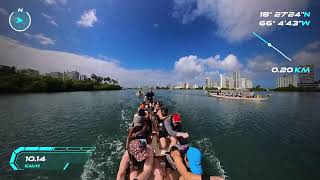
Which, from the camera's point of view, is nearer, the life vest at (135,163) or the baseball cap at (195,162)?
the baseball cap at (195,162)

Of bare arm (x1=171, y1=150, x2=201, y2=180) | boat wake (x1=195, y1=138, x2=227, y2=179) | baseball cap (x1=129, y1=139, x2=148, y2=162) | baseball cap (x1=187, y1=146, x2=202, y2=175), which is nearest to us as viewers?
bare arm (x1=171, y1=150, x2=201, y2=180)

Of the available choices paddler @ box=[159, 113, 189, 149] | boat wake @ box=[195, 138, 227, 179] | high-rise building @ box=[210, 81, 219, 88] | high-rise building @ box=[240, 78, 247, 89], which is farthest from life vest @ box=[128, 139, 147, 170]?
high-rise building @ box=[210, 81, 219, 88]

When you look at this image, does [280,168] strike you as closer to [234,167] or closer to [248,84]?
[234,167]

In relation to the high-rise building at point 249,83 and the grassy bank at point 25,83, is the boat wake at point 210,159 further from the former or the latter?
the grassy bank at point 25,83

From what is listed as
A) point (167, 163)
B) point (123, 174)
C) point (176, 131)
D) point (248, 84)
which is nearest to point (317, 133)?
point (176, 131)

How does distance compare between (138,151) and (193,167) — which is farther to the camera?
(138,151)

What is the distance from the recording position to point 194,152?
12.2 feet

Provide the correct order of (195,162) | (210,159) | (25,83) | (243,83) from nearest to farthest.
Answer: (195,162), (210,159), (25,83), (243,83)

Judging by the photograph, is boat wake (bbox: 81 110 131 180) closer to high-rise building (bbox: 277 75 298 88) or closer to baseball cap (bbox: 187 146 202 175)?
baseball cap (bbox: 187 146 202 175)

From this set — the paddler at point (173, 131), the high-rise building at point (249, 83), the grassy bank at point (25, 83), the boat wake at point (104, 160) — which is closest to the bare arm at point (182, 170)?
the paddler at point (173, 131)

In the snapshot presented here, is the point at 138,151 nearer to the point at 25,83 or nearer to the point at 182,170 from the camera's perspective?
the point at 182,170

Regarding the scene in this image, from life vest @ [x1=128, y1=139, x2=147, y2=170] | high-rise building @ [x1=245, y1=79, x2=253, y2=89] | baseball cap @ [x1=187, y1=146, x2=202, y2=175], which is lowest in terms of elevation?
life vest @ [x1=128, y1=139, x2=147, y2=170]

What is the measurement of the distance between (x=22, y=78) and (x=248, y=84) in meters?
87.0

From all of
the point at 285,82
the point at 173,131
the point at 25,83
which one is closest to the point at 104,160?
the point at 173,131
